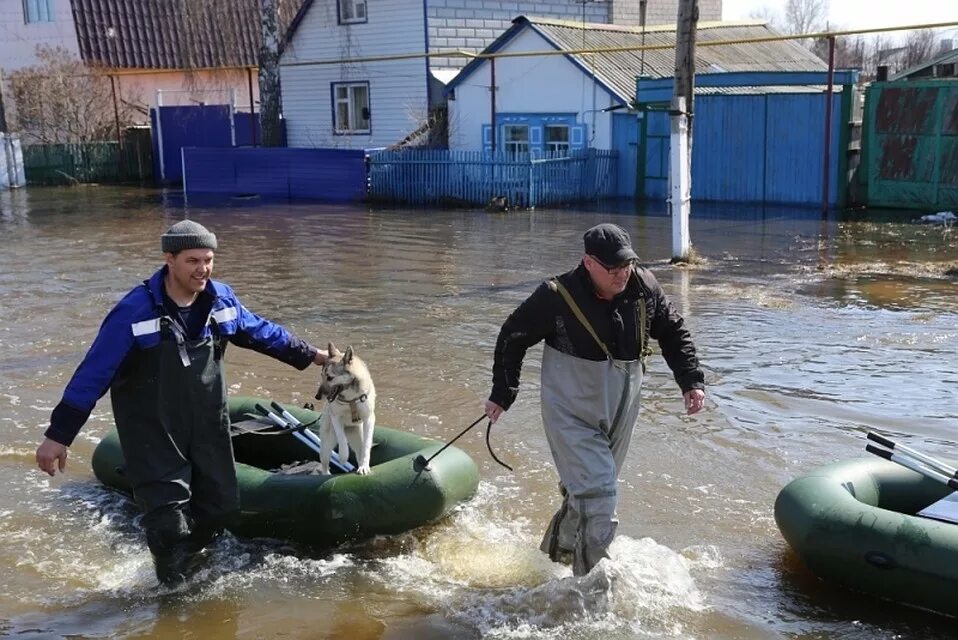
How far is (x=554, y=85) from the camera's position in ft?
77.8

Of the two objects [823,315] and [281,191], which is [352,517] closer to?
[823,315]

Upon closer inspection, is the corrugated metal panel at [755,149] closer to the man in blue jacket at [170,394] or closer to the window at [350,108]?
the window at [350,108]

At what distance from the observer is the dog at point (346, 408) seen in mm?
5500

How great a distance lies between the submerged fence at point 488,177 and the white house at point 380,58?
327cm

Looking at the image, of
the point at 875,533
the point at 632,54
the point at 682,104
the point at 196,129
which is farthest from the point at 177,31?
the point at 875,533

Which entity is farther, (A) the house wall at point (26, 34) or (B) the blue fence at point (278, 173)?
(A) the house wall at point (26, 34)

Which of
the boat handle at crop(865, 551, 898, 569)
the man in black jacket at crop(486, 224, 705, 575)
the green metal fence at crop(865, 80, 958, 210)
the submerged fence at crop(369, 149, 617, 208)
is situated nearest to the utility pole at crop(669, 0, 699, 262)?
the green metal fence at crop(865, 80, 958, 210)

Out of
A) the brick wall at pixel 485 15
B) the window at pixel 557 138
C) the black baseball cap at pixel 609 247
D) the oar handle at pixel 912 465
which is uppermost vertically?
the brick wall at pixel 485 15

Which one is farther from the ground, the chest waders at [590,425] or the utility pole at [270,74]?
the utility pole at [270,74]

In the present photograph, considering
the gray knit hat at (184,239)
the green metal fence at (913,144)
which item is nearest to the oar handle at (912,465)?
the gray knit hat at (184,239)

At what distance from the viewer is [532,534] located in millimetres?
5836

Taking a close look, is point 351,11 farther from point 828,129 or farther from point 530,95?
point 828,129

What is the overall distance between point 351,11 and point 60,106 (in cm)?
976

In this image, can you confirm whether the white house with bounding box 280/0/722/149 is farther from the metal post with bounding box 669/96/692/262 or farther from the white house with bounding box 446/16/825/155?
the metal post with bounding box 669/96/692/262
